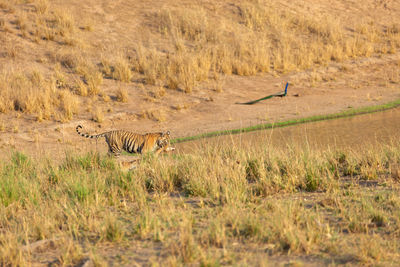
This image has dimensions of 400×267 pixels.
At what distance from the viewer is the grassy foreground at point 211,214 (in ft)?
16.1

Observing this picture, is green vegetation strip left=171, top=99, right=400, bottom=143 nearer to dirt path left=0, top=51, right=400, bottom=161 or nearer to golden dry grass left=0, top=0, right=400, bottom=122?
dirt path left=0, top=51, right=400, bottom=161

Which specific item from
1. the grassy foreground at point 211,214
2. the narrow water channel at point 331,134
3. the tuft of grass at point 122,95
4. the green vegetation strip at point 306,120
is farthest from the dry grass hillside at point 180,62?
the grassy foreground at point 211,214

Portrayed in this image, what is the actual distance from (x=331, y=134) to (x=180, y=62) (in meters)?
7.13

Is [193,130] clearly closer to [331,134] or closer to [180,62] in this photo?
[331,134]

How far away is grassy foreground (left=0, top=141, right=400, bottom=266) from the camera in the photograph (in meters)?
4.90

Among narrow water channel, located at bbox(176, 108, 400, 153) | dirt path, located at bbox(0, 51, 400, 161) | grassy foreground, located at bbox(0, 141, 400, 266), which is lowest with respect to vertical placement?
dirt path, located at bbox(0, 51, 400, 161)

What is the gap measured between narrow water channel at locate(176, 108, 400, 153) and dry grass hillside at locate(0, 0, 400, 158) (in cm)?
143

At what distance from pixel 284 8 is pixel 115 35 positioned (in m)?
8.11

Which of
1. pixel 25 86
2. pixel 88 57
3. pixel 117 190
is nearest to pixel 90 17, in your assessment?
pixel 88 57

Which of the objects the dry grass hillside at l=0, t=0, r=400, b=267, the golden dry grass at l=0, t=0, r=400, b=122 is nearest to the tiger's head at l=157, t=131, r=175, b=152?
the dry grass hillside at l=0, t=0, r=400, b=267

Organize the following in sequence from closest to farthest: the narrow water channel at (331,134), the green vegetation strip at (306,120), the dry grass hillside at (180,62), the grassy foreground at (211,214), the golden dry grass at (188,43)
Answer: the grassy foreground at (211,214) < the narrow water channel at (331,134) < the green vegetation strip at (306,120) < the dry grass hillside at (180,62) < the golden dry grass at (188,43)

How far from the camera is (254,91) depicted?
18.2 meters

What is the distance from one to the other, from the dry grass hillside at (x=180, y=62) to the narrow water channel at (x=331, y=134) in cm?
143

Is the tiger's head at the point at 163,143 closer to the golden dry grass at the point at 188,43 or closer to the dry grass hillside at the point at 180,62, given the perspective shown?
the dry grass hillside at the point at 180,62
